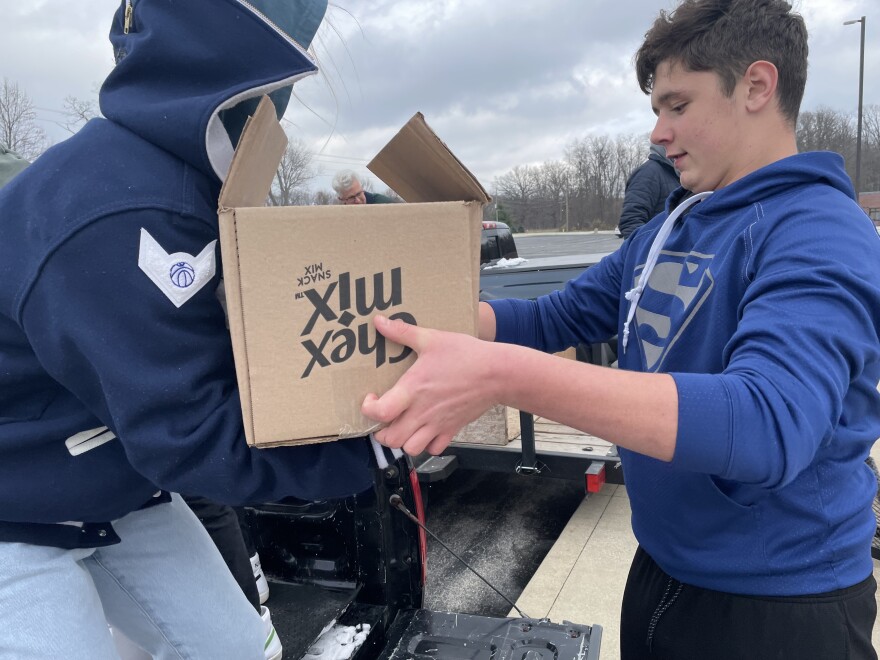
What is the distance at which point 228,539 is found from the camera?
8.07 feet

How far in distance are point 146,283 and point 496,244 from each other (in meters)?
6.29

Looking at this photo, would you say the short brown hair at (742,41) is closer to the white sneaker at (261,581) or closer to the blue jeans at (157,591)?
the blue jeans at (157,591)

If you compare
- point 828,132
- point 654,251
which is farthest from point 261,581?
point 828,132

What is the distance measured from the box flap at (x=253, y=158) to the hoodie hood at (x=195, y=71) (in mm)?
65

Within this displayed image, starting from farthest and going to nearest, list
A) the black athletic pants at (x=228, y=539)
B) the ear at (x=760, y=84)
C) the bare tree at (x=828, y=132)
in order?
1. the bare tree at (x=828, y=132)
2. the black athletic pants at (x=228, y=539)
3. the ear at (x=760, y=84)

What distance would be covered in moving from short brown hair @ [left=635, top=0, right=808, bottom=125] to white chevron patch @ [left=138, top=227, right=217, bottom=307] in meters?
1.11

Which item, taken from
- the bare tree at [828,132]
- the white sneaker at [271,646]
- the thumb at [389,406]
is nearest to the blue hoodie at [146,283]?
the thumb at [389,406]

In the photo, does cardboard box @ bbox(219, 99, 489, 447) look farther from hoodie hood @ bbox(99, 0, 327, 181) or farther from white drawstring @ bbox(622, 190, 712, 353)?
white drawstring @ bbox(622, 190, 712, 353)

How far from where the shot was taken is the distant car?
279 inches

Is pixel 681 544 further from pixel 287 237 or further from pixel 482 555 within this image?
pixel 482 555

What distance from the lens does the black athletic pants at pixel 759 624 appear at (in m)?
1.32

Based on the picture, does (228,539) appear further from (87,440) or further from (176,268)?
(176,268)

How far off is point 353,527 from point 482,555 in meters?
2.02

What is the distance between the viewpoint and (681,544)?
1.46 metres
